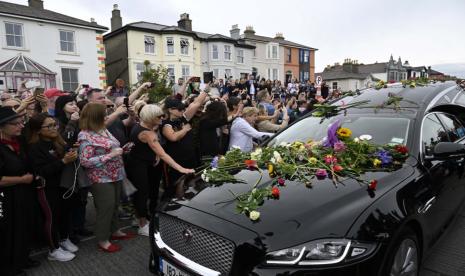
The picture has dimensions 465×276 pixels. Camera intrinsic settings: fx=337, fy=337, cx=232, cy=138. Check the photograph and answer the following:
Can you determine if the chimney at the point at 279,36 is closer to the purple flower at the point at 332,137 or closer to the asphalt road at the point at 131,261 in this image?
the asphalt road at the point at 131,261

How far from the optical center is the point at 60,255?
383 cm

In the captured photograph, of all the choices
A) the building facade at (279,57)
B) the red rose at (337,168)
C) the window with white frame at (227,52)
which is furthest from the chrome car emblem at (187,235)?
the building facade at (279,57)

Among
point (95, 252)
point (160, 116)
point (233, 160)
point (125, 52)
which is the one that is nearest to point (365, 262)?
point (233, 160)

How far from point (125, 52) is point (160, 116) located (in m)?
28.6

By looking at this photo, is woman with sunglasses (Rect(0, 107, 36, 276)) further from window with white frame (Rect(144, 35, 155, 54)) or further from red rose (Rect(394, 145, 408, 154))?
window with white frame (Rect(144, 35, 155, 54))

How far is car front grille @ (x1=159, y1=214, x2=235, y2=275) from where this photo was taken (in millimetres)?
2268

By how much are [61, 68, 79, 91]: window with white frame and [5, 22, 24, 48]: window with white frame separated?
3.01m

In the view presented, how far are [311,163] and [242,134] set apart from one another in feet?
7.67

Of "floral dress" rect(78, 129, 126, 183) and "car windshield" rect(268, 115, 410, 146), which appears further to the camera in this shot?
"floral dress" rect(78, 129, 126, 183)

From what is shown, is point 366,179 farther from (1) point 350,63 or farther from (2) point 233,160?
(1) point 350,63

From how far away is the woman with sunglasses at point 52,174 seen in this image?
3.56 meters

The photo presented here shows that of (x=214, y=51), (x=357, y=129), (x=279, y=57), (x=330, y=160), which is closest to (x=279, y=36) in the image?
(x=279, y=57)

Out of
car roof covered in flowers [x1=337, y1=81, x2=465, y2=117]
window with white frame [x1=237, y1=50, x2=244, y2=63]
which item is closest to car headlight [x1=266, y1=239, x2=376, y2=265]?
car roof covered in flowers [x1=337, y1=81, x2=465, y2=117]

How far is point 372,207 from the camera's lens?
2.37 metres
